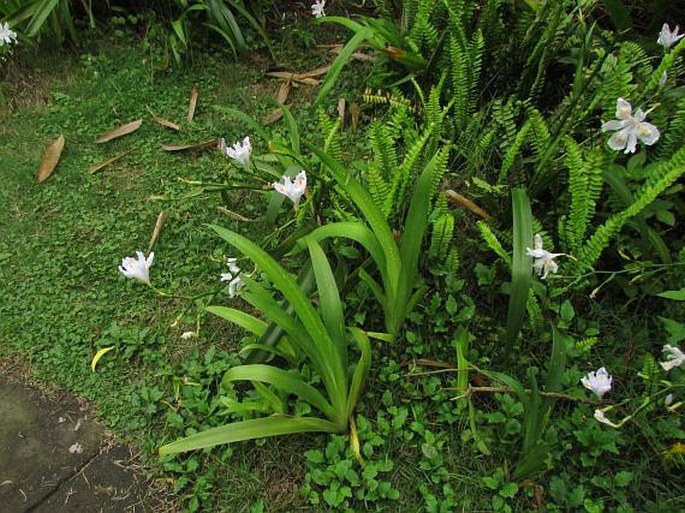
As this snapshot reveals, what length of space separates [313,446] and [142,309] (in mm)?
747

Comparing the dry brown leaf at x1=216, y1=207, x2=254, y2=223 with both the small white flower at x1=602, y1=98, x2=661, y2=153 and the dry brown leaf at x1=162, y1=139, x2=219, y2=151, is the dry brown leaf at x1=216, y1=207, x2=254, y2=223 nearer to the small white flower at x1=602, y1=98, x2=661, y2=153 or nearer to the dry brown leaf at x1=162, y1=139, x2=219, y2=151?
the dry brown leaf at x1=162, y1=139, x2=219, y2=151

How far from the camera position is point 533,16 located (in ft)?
7.23

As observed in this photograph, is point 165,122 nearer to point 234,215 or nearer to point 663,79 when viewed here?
point 234,215

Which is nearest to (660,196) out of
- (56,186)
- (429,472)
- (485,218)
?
(485,218)

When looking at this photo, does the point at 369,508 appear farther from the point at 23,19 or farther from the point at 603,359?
the point at 23,19

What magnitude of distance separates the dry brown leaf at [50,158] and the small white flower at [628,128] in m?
2.01

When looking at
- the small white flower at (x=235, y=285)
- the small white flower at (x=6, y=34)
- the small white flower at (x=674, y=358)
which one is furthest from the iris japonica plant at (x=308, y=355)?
the small white flower at (x=6, y=34)

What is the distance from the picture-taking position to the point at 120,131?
2580 millimetres

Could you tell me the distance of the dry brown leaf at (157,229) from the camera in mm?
2184

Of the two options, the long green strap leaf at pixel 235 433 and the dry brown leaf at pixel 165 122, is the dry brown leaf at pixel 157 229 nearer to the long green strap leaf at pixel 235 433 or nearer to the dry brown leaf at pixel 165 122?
the dry brown leaf at pixel 165 122

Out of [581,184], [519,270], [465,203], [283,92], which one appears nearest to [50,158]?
[283,92]

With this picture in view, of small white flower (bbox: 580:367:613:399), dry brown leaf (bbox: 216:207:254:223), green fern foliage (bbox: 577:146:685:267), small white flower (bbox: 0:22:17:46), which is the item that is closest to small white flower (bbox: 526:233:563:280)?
green fern foliage (bbox: 577:146:685:267)

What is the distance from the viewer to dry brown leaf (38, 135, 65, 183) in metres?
2.44

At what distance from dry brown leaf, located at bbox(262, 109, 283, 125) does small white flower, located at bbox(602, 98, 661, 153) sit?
1.41 metres
